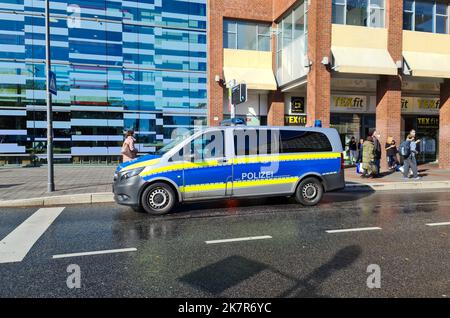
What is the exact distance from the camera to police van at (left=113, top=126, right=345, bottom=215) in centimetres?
720

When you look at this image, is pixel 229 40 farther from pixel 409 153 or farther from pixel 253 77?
pixel 409 153

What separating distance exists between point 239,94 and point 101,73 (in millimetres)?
11505

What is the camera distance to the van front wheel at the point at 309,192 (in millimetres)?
8250

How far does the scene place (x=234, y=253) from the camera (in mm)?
4738

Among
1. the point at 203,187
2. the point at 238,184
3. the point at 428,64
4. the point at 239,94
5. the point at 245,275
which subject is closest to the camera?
the point at 245,275

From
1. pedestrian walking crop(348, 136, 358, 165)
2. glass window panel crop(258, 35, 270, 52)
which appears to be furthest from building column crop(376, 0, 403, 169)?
glass window panel crop(258, 35, 270, 52)

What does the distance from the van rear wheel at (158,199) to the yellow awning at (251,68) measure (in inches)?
441

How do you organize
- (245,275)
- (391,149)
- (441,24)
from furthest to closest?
(441,24) < (391,149) < (245,275)

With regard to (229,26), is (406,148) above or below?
below

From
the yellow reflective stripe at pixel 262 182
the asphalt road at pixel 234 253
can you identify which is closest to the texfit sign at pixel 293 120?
the yellow reflective stripe at pixel 262 182

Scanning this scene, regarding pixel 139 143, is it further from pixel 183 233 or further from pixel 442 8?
pixel 442 8

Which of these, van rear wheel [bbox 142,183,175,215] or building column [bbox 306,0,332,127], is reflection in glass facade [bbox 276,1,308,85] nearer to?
building column [bbox 306,0,332,127]

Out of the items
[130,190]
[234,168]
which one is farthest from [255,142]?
[130,190]

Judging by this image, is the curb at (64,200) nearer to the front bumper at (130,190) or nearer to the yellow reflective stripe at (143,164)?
the front bumper at (130,190)
